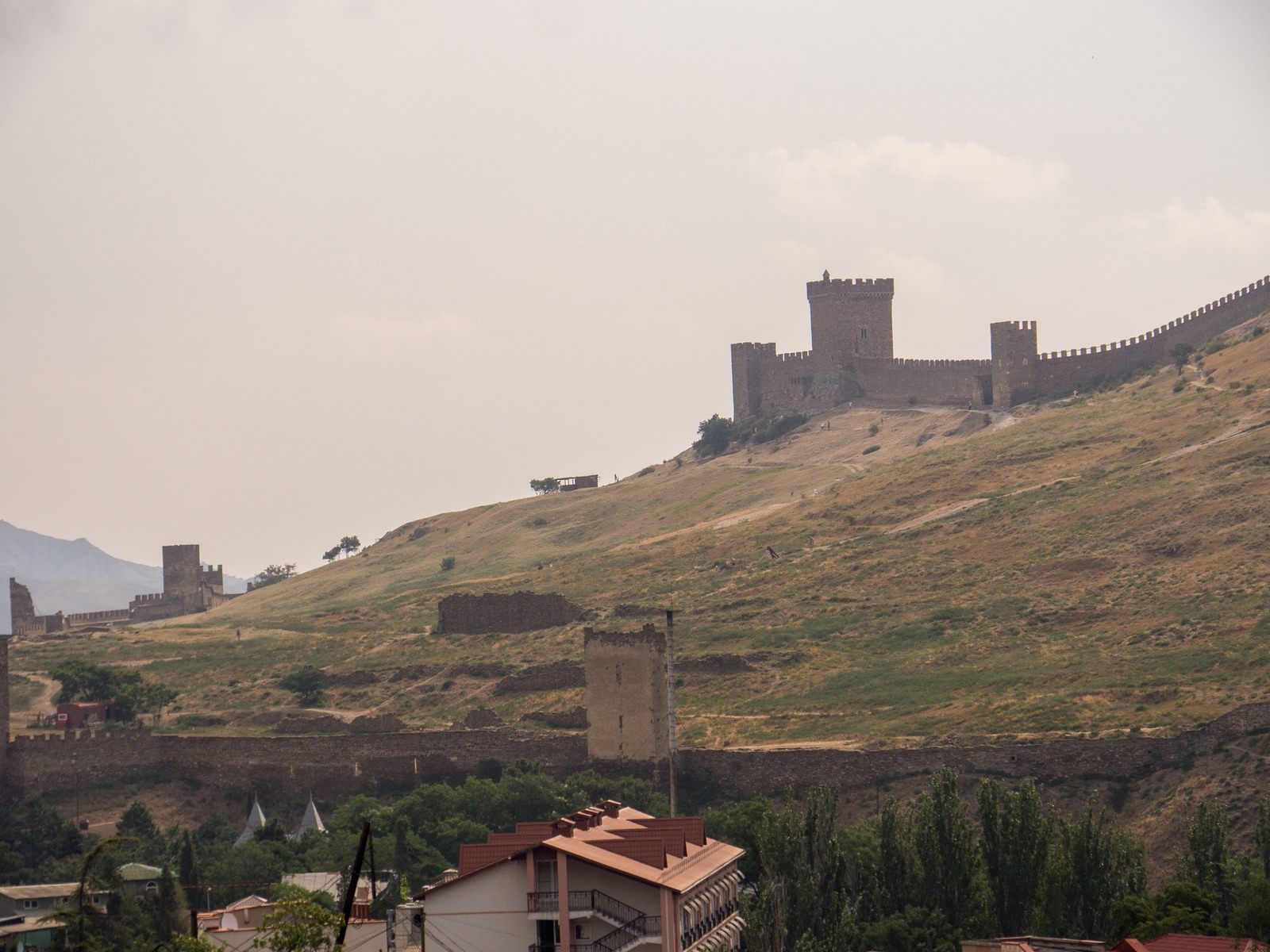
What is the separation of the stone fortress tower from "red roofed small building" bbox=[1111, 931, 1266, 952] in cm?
6284

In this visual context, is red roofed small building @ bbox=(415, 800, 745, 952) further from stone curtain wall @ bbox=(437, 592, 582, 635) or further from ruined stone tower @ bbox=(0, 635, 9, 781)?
stone curtain wall @ bbox=(437, 592, 582, 635)

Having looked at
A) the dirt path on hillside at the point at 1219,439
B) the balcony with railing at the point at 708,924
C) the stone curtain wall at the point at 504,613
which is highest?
the dirt path on hillside at the point at 1219,439

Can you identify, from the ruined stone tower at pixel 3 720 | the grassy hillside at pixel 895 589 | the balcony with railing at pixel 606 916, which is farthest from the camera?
the ruined stone tower at pixel 3 720

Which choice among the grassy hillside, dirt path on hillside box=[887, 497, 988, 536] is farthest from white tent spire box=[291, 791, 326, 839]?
dirt path on hillside box=[887, 497, 988, 536]

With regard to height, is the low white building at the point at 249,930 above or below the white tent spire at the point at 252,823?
below

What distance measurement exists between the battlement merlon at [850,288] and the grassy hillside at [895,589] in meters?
6.95

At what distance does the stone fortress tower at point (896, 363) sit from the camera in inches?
3674

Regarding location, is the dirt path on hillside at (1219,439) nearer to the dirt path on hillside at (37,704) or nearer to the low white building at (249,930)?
the dirt path on hillside at (37,704)

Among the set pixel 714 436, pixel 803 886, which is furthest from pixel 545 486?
pixel 803 886

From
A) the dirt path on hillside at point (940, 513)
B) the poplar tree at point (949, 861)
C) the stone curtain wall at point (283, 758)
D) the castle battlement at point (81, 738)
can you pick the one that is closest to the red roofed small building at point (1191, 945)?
the poplar tree at point (949, 861)

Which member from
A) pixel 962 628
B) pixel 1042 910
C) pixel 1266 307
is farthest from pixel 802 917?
pixel 1266 307

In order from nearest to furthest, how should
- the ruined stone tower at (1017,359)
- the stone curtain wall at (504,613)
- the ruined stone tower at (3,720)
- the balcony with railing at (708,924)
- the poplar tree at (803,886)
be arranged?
1. the balcony with railing at (708,924)
2. the poplar tree at (803,886)
3. the ruined stone tower at (3,720)
4. the stone curtain wall at (504,613)
5. the ruined stone tower at (1017,359)

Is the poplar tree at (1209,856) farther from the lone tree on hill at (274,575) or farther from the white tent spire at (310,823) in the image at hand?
the lone tree on hill at (274,575)

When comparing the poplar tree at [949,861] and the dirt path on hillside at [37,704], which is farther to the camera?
the dirt path on hillside at [37,704]
